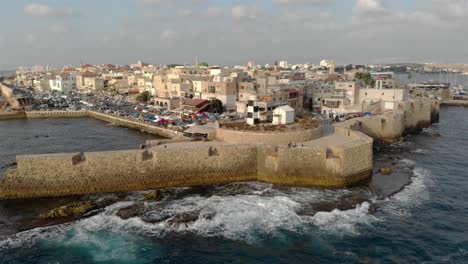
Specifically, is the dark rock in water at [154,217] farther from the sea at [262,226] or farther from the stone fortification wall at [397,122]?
the stone fortification wall at [397,122]

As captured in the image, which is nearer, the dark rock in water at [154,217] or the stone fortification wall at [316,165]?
the dark rock in water at [154,217]

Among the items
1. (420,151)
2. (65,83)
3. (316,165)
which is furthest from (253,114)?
(65,83)

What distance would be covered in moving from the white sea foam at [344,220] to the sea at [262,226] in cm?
5

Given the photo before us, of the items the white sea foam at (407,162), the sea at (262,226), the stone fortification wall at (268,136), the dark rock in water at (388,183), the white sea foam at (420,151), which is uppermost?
the stone fortification wall at (268,136)

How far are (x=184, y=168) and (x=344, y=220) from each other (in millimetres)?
11065

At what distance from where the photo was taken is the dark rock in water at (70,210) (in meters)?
20.2

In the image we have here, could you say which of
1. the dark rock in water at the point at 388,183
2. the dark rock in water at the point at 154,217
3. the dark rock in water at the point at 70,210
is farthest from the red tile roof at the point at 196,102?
the dark rock in water at the point at 154,217

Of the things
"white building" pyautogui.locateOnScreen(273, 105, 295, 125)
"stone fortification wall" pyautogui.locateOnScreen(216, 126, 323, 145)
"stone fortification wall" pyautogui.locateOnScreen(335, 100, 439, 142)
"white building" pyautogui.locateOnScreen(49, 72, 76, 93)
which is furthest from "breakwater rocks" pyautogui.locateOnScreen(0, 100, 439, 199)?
"white building" pyautogui.locateOnScreen(49, 72, 76, 93)

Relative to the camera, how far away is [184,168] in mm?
25281

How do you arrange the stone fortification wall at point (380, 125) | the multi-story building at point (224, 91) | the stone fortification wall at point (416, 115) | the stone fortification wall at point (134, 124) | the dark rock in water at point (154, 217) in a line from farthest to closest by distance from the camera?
the multi-story building at point (224, 91)
the stone fortification wall at point (416, 115)
the stone fortification wall at point (134, 124)
the stone fortification wall at point (380, 125)
the dark rock in water at point (154, 217)

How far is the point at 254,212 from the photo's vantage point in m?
20.4

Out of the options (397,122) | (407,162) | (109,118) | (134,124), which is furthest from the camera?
(109,118)

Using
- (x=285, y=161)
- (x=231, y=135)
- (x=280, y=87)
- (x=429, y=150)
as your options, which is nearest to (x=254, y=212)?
(x=285, y=161)

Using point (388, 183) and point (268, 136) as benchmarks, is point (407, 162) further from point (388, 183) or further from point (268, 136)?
point (268, 136)
